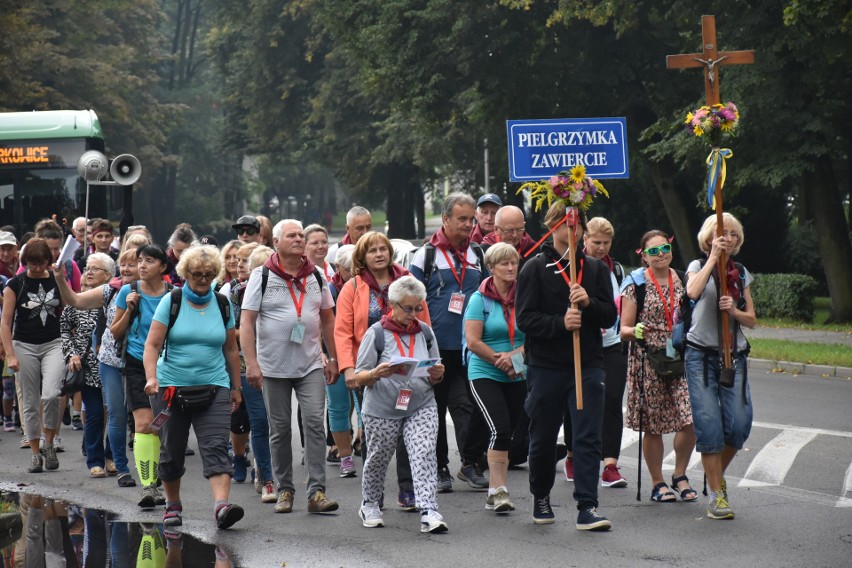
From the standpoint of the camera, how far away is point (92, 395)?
10.3m

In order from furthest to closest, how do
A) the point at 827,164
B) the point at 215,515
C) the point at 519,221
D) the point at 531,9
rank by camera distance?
1. the point at 531,9
2. the point at 827,164
3. the point at 519,221
4. the point at 215,515

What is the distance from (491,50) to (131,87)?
70.8 ft

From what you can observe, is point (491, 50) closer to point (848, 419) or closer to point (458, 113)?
point (458, 113)

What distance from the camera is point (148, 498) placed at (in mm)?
8742

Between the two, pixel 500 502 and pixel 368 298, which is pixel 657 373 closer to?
pixel 500 502

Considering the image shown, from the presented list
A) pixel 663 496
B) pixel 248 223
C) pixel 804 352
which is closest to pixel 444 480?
pixel 663 496

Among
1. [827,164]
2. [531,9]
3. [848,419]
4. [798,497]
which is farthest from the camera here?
[531,9]

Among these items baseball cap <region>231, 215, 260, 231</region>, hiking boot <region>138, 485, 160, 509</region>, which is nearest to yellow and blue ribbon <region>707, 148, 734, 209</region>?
hiking boot <region>138, 485, 160, 509</region>

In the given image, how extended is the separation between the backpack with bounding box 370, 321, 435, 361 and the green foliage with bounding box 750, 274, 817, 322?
1774 centimetres

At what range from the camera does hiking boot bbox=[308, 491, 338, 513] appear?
27.6 feet

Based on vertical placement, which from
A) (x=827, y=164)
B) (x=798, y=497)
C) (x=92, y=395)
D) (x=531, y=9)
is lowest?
(x=798, y=497)

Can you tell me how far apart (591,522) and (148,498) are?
2.94m

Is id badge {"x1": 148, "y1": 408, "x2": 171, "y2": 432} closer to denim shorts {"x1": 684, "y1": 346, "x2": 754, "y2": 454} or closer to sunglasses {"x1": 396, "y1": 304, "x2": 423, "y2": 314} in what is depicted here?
sunglasses {"x1": 396, "y1": 304, "x2": 423, "y2": 314}

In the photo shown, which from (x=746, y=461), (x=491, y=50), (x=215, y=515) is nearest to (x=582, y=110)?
(x=491, y=50)
